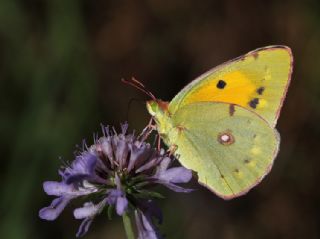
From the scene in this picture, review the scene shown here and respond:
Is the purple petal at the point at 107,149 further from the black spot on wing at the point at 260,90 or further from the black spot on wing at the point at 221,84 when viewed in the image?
the black spot on wing at the point at 260,90

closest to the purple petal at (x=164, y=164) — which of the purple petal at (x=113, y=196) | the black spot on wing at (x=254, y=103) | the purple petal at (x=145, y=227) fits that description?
the purple petal at (x=145, y=227)

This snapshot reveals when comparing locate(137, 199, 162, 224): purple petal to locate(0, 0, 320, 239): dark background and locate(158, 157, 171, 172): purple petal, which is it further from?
locate(0, 0, 320, 239): dark background

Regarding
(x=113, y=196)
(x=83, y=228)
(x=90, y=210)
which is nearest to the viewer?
(x=113, y=196)

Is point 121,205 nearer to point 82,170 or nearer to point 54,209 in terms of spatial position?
point 82,170

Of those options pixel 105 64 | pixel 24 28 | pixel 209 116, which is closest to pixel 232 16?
pixel 105 64

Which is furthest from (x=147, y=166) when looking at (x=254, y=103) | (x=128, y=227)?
(x=254, y=103)
